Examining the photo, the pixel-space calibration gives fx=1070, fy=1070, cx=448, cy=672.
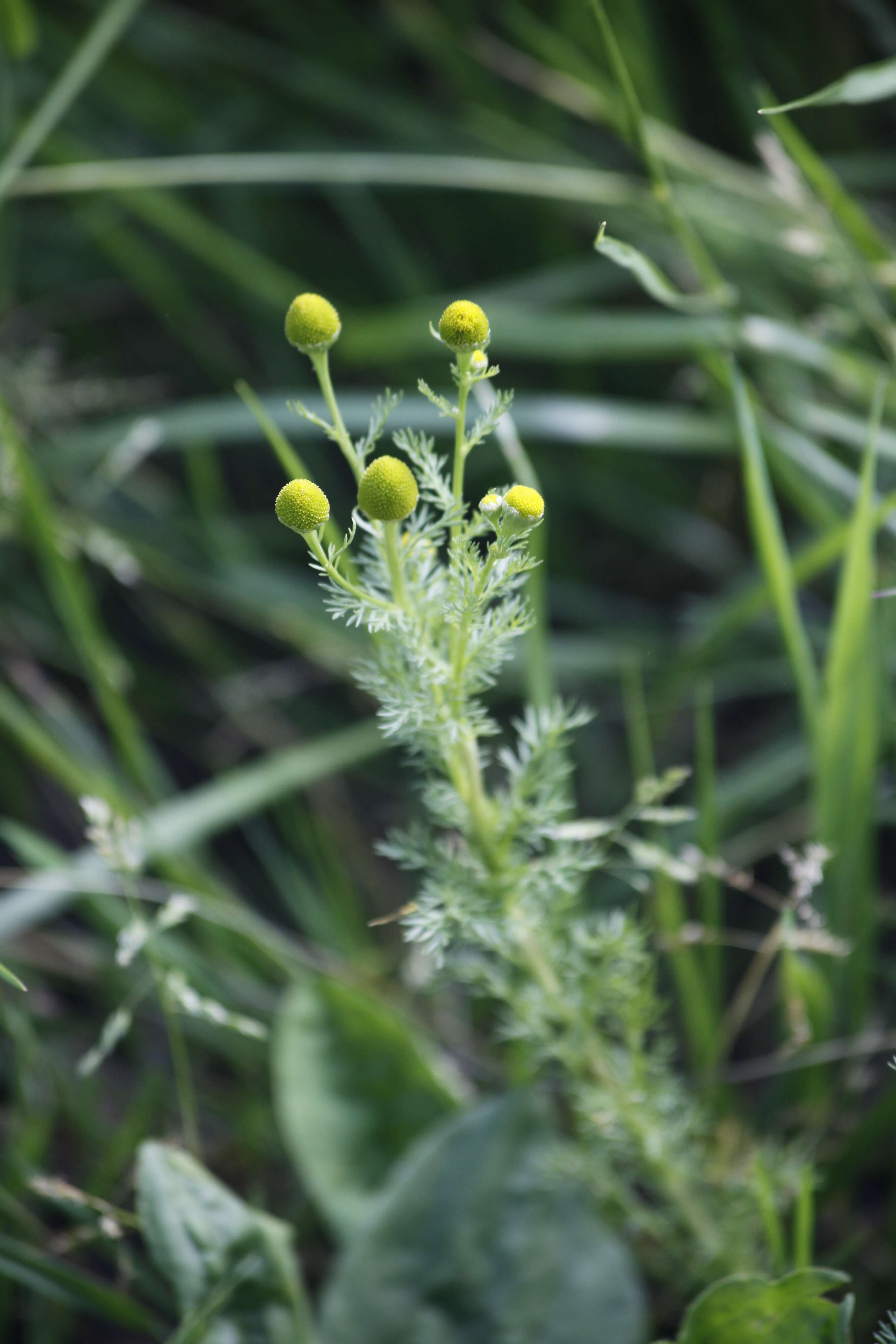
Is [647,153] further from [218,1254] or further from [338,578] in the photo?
[218,1254]

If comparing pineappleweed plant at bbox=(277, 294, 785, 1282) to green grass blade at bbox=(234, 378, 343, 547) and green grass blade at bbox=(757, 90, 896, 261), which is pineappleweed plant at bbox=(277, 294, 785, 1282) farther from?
green grass blade at bbox=(757, 90, 896, 261)

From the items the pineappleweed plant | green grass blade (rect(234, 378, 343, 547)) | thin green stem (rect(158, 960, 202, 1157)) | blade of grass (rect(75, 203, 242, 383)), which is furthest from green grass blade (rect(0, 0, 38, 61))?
thin green stem (rect(158, 960, 202, 1157))

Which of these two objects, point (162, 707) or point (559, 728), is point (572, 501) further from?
point (559, 728)

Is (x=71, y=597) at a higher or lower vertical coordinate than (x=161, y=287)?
lower

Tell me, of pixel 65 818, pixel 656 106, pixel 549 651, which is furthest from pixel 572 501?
pixel 65 818

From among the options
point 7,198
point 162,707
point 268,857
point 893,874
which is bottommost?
point 893,874

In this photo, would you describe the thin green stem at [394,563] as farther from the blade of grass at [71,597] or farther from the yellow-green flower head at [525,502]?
the blade of grass at [71,597]

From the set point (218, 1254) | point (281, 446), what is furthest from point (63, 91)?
point (218, 1254)

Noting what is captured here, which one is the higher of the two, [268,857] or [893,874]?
[268,857]
